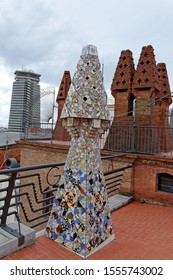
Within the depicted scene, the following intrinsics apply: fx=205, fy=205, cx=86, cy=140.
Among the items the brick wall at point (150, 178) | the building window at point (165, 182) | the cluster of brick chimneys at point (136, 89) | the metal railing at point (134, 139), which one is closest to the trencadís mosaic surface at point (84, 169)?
the brick wall at point (150, 178)

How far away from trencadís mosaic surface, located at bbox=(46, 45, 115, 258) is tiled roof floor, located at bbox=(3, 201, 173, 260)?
16cm

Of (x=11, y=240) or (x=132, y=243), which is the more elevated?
(x=11, y=240)

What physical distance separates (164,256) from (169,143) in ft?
18.7

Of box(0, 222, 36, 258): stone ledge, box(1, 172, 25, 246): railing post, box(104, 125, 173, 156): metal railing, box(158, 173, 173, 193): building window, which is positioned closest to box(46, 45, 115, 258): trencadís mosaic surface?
box(0, 222, 36, 258): stone ledge

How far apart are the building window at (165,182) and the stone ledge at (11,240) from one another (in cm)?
380

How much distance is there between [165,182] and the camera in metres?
5.56

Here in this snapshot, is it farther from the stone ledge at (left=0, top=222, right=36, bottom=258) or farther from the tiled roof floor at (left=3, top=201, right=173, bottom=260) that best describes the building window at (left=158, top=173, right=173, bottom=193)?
the stone ledge at (left=0, top=222, right=36, bottom=258)

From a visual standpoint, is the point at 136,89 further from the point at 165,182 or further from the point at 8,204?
the point at 8,204

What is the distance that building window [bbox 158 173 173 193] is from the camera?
18.0 ft

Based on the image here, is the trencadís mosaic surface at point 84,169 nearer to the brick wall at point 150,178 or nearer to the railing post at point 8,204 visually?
the railing post at point 8,204

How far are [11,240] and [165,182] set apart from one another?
4.19 meters

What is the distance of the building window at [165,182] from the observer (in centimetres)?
548

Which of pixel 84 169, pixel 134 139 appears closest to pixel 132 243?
pixel 84 169
